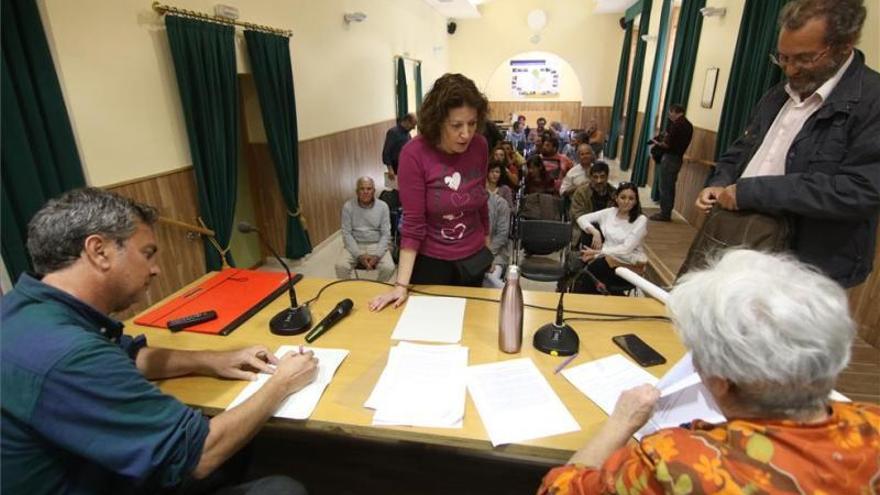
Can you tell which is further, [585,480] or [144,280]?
[144,280]

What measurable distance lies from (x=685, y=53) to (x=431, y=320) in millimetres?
5445

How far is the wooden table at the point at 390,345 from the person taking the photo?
3.22 ft

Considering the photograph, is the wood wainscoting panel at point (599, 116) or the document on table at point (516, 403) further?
the wood wainscoting panel at point (599, 116)

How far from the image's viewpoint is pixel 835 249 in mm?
1310

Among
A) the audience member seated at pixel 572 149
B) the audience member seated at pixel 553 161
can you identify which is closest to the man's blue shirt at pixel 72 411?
the audience member seated at pixel 553 161

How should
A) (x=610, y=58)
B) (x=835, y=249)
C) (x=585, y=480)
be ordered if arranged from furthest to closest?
(x=610, y=58) < (x=835, y=249) < (x=585, y=480)

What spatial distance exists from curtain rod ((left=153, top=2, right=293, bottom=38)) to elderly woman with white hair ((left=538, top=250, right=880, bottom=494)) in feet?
10.2

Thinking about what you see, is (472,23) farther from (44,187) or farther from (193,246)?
(44,187)

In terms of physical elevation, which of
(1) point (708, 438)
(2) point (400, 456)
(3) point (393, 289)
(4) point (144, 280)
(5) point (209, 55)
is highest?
(5) point (209, 55)

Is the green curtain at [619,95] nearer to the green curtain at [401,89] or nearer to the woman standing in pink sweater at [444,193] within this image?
the green curtain at [401,89]

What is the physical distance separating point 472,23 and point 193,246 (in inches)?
350

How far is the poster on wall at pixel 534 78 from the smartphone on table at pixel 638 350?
439 inches

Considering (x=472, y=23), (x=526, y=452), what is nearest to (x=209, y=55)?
(x=526, y=452)

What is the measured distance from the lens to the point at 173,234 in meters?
2.77
